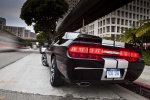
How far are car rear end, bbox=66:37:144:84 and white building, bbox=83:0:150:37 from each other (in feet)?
188

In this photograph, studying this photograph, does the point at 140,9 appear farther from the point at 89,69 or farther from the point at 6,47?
the point at 89,69

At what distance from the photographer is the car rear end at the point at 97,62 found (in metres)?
3.27

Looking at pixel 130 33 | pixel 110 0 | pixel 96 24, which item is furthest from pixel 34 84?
pixel 96 24

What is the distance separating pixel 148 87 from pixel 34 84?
271 centimetres

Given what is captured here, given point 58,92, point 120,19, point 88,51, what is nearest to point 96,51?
point 88,51

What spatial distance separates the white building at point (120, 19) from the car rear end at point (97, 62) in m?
57.2

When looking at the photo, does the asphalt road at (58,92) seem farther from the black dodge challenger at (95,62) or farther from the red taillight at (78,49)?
the red taillight at (78,49)

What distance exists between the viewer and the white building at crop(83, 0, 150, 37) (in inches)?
2537

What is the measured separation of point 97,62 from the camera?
331 centimetres

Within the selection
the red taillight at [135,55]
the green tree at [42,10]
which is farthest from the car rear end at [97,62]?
the green tree at [42,10]

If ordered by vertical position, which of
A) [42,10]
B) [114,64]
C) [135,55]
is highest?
[42,10]

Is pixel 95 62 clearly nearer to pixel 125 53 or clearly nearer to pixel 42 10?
pixel 125 53

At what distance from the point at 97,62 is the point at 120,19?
66.5 metres

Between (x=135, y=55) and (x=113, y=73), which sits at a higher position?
(x=135, y=55)
